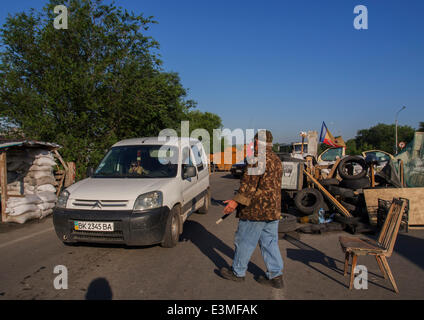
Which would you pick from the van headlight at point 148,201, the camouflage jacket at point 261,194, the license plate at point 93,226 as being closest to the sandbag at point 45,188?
the license plate at point 93,226

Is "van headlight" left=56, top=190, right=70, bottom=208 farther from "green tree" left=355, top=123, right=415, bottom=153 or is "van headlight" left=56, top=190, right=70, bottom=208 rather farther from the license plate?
"green tree" left=355, top=123, right=415, bottom=153

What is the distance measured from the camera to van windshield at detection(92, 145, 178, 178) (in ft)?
19.2

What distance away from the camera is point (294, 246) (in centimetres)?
570

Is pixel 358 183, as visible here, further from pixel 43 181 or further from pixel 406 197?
pixel 43 181

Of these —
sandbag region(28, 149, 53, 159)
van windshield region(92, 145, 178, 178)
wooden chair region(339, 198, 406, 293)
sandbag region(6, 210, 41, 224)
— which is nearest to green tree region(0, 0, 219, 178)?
sandbag region(28, 149, 53, 159)

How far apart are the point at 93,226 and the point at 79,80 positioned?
9891mm

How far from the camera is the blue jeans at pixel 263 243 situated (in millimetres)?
3809

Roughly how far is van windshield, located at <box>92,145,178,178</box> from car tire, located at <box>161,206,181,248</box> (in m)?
0.75

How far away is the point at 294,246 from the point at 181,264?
2.32 meters

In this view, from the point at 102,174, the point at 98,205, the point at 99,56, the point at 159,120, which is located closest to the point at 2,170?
the point at 102,174

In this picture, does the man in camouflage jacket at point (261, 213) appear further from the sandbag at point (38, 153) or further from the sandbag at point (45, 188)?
the sandbag at point (38, 153)

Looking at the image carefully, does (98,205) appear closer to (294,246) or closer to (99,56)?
(294,246)

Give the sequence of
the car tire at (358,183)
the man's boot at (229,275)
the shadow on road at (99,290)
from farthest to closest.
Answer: the car tire at (358,183) < the man's boot at (229,275) < the shadow on road at (99,290)

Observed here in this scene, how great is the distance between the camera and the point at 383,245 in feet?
12.8
